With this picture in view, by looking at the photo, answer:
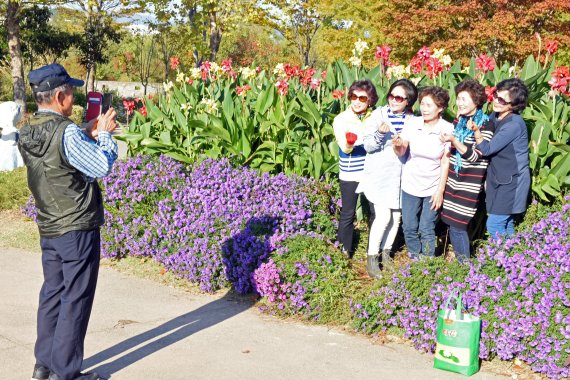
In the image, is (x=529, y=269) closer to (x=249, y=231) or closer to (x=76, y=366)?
(x=249, y=231)

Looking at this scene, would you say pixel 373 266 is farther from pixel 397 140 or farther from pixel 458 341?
pixel 458 341

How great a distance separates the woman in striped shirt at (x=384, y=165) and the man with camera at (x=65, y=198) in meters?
2.34

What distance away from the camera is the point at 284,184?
627 centimetres

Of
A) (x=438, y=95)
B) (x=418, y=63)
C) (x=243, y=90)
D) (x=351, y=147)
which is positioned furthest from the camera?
(x=243, y=90)

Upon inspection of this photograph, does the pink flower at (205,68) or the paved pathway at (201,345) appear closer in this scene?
the paved pathway at (201,345)

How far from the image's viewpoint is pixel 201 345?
15.0 feet

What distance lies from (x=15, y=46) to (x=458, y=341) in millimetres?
17785

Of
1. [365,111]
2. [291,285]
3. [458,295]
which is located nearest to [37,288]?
[291,285]

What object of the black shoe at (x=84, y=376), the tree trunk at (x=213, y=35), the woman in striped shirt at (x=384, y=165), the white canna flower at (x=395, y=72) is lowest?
the black shoe at (x=84, y=376)

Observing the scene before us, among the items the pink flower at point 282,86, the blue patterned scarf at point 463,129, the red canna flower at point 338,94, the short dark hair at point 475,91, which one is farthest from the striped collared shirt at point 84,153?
the pink flower at point 282,86

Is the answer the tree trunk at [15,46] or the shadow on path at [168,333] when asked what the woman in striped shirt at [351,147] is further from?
the tree trunk at [15,46]

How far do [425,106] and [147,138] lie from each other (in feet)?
11.1

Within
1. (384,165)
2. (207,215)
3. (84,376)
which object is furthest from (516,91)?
(84,376)

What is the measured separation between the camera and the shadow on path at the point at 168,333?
4281mm
